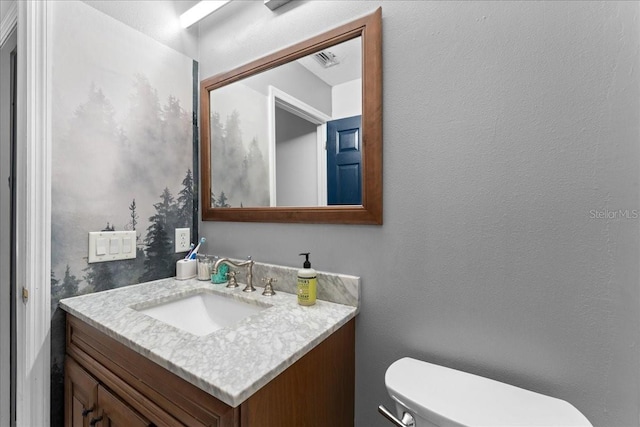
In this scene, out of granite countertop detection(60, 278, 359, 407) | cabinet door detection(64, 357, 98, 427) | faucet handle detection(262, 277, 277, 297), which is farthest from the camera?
faucet handle detection(262, 277, 277, 297)

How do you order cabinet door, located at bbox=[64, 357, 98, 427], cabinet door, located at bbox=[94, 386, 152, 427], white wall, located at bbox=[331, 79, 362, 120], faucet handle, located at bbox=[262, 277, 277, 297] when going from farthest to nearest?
faucet handle, located at bbox=[262, 277, 277, 297] < white wall, located at bbox=[331, 79, 362, 120] < cabinet door, located at bbox=[64, 357, 98, 427] < cabinet door, located at bbox=[94, 386, 152, 427]

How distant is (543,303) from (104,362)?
3.82ft

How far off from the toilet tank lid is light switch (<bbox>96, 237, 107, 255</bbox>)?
106 centimetres

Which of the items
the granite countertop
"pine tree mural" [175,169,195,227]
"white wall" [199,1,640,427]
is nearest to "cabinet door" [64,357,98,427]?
the granite countertop

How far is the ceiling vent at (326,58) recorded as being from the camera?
96 cm

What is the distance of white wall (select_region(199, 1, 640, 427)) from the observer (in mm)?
617

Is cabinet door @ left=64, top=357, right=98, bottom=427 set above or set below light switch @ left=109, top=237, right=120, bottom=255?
below

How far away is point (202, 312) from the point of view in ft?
3.59

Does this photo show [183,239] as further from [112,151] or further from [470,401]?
[470,401]

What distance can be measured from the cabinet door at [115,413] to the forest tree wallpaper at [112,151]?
335 millimetres

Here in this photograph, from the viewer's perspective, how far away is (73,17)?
39.3 inches

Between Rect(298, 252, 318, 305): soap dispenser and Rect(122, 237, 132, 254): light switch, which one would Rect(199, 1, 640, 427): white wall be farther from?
Rect(122, 237, 132, 254): light switch

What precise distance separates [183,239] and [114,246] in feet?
0.90

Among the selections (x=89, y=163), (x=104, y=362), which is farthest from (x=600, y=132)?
(x=89, y=163)
